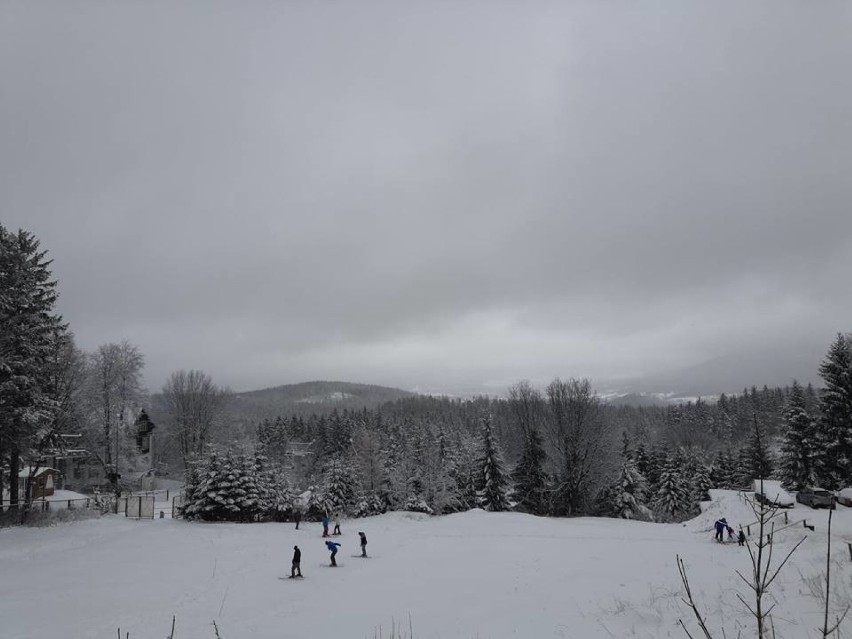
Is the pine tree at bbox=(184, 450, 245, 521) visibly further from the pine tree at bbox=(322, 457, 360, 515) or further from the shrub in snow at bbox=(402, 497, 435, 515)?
the shrub in snow at bbox=(402, 497, 435, 515)

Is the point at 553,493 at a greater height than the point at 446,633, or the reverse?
the point at 446,633

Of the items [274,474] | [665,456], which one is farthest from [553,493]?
[274,474]

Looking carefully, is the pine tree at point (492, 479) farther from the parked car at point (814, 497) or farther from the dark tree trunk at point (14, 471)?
the dark tree trunk at point (14, 471)

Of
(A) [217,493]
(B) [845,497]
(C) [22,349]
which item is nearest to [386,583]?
(A) [217,493]

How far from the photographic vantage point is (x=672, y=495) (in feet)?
159

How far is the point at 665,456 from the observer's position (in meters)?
57.5

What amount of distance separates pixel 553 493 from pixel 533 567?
1061 inches

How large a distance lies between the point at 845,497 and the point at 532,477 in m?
22.1

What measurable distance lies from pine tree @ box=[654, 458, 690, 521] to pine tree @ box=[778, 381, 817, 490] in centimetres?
1157

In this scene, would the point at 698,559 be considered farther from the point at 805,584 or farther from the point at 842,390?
the point at 842,390

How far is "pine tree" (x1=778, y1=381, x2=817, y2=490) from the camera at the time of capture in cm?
3581

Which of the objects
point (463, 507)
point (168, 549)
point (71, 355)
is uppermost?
point (71, 355)

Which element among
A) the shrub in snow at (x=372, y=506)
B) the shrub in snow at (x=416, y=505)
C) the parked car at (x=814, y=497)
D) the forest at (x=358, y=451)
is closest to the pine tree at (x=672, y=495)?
the forest at (x=358, y=451)

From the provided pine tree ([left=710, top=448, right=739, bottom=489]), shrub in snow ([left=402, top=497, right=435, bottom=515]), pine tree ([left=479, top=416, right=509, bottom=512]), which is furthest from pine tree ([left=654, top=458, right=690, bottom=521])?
shrub in snow ([left=402, top=497, right=435, bottom=515])
